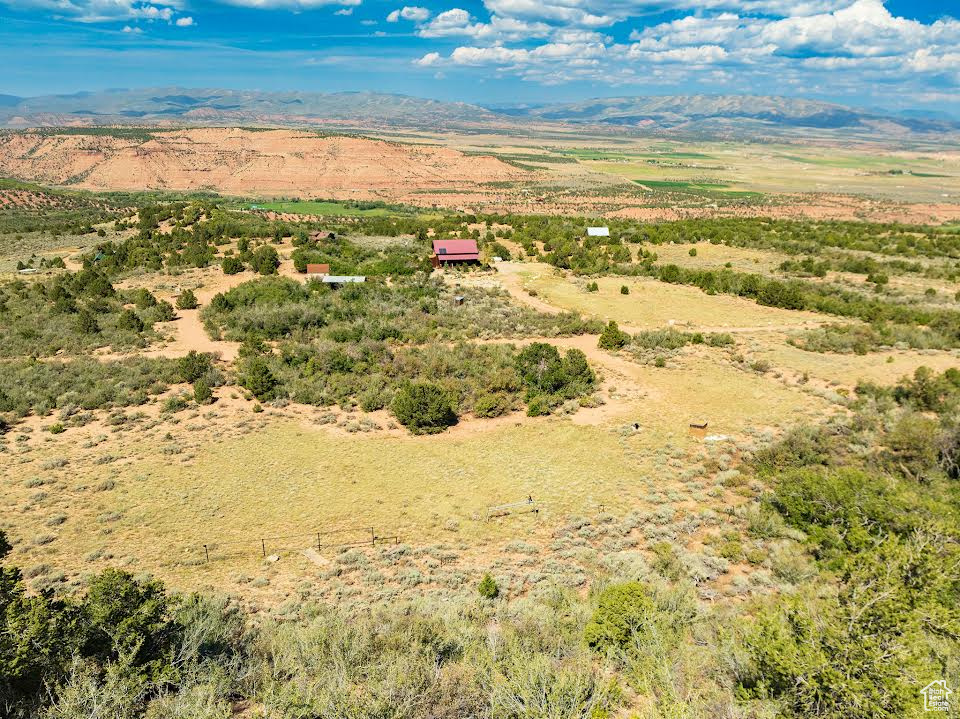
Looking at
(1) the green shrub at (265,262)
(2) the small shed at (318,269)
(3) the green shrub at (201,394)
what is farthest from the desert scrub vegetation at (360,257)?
(3) the green shrub at (201,394)

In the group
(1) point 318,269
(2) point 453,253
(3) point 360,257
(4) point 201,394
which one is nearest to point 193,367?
(4) point 201,394

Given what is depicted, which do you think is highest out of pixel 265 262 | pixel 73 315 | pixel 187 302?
pixel 265 262

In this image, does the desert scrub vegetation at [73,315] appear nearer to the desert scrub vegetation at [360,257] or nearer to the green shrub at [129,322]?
the green shrub at [129,322]

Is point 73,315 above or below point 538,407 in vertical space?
above

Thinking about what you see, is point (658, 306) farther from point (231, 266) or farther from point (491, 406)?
point (231, 266)

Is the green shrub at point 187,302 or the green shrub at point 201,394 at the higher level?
the green shrub at point 187,302

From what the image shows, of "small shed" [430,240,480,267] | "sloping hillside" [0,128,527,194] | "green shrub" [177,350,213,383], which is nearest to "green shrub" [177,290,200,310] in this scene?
"green shrub" [177,350,213,383]
